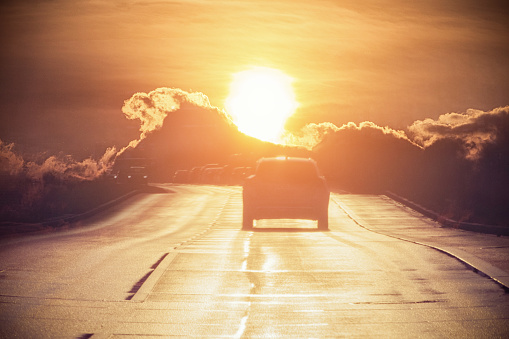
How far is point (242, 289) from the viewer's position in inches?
488

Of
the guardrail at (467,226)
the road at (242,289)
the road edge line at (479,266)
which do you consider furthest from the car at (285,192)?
the road edge line at (479,266)

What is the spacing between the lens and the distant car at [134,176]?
66.1 meters

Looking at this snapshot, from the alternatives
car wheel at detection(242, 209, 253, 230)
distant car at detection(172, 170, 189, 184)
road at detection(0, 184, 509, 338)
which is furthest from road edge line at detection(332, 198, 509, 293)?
distant car at detection(172, 170, 189, 184)

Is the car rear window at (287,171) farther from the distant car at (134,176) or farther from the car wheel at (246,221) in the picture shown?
the distant car at (134,176)

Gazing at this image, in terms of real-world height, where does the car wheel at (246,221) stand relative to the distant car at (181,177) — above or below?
above

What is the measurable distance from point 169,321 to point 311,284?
3.62 meters

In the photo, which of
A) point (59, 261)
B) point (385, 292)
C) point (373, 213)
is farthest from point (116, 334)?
point (373, 213)

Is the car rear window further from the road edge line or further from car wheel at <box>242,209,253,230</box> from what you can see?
the road edge line

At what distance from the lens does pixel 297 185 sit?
83.5 ft

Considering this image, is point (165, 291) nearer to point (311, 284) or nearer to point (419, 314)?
point (311, 284)

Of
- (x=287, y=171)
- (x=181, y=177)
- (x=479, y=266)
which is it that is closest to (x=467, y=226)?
(x=287, y=171)

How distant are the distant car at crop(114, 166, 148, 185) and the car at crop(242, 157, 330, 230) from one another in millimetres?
40628

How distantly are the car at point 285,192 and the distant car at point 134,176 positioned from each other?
40628 mm

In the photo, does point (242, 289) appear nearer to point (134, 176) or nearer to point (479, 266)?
point (479, 266)
